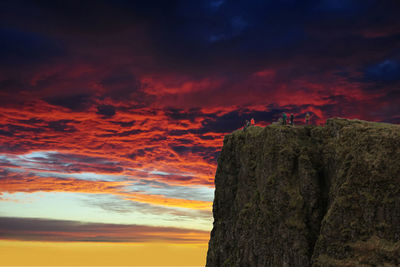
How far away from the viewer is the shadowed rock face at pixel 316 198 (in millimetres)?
44844

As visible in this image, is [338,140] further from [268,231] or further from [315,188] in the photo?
[268,231]

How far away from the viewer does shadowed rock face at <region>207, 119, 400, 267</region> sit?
44.8 m

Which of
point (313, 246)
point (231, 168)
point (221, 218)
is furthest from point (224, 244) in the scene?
point (313, 246)

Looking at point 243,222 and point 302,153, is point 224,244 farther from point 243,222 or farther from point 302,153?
point 302,153

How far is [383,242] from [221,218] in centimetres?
3677

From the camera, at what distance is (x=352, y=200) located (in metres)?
46.8

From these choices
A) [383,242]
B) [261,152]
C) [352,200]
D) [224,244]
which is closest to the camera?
[383,242]

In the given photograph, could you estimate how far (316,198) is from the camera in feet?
175

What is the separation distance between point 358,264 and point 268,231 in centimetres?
1497

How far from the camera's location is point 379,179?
45250mm

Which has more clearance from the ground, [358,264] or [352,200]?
[352,200]

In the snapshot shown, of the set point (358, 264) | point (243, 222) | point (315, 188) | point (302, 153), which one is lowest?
point (358, 264)

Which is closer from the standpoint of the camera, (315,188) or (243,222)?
(315,188)

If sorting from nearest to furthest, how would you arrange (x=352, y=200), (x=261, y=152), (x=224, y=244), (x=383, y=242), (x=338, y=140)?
(x=383, y=242) → (x=352, y=200) → (x=338, y=140) → (x=261, y=152) → (x=224, y=244)
